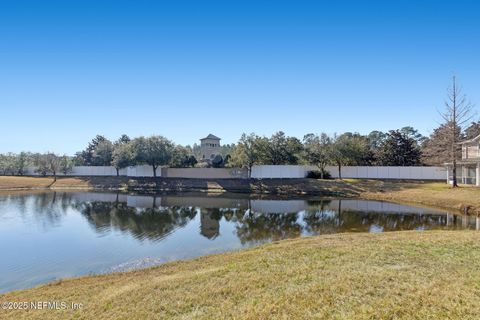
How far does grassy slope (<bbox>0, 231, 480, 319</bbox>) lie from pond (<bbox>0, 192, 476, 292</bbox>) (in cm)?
369

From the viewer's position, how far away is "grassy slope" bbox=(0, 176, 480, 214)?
30.3 m

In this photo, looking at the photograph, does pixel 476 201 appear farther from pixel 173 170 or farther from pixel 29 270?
pixel 173 170

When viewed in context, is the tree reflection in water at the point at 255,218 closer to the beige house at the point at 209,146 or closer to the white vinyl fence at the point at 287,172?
the white vinyl fence at the point at 287,172

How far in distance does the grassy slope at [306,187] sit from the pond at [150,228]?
401cm

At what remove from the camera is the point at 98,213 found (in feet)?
91.8

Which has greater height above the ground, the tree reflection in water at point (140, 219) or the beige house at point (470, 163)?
the beige house at point (470, 163)

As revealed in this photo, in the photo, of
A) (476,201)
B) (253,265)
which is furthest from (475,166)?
(253,265)

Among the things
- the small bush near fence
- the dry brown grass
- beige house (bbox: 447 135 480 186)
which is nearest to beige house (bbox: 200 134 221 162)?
the small bush near fence

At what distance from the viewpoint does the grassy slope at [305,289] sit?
5734 millimetres

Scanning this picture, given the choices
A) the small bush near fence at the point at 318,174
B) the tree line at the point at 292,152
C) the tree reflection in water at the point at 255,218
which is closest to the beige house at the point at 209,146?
the tree line at the point at 292,152

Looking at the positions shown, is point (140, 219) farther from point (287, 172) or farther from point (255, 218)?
point (287, 172)

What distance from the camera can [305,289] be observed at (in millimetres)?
6773

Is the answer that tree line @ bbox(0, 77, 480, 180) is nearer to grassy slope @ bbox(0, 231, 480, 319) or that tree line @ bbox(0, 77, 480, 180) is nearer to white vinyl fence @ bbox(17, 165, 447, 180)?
white vinyl fence @ bbox(17, 165, 447, 180)

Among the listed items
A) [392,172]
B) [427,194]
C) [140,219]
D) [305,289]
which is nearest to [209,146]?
[392,172]
